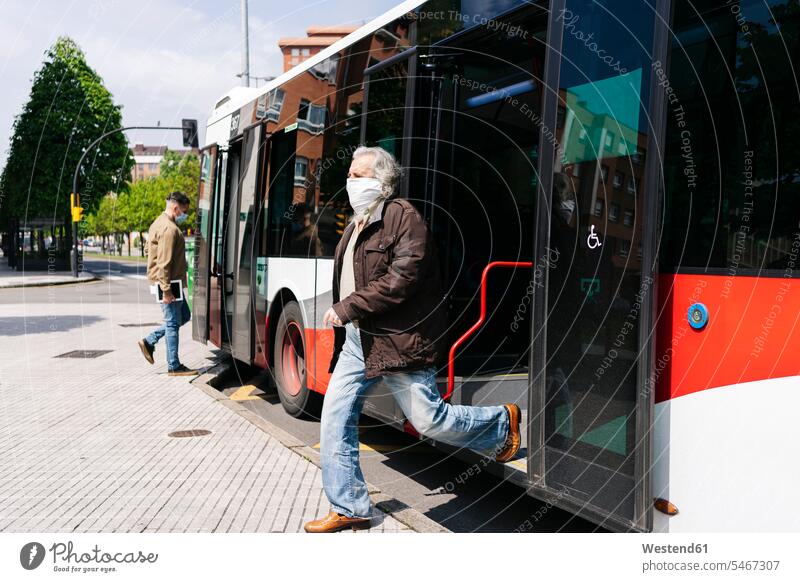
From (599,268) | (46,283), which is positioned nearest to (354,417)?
(599,268)

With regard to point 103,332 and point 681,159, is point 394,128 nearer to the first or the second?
point 681,159

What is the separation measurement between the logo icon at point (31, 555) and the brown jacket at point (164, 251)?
20.5ft

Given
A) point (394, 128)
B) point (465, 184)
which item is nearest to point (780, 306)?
point (394, 128)

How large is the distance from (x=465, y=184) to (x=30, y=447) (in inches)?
162

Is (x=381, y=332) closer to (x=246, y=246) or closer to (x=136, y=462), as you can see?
(x=136, y=462)

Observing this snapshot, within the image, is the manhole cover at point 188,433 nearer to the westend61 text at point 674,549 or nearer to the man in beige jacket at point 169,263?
the man in beige jacket at point 169,263

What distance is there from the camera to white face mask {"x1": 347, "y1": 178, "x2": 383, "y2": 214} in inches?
167

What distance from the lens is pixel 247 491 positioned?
5070mm

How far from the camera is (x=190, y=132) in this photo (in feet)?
37.7

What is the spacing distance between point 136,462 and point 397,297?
2.90 m

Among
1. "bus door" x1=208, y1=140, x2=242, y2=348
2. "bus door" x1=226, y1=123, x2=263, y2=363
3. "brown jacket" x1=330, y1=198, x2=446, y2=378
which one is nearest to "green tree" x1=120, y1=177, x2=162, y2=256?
"bus door" x1=208, y1=140, x2=242, y2=348

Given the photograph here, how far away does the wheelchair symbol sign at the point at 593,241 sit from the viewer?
3.73 m

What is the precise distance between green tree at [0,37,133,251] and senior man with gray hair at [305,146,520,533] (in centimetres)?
2889

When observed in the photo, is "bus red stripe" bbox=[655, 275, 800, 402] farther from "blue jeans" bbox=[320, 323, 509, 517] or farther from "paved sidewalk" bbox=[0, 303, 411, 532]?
"paved sidewalk" bbox=[0, 303, 411, 532]
